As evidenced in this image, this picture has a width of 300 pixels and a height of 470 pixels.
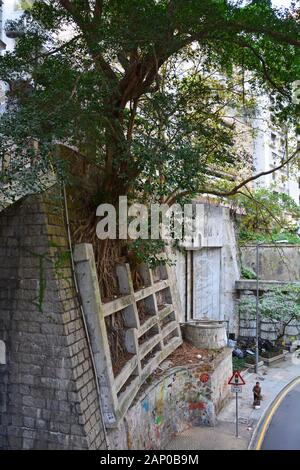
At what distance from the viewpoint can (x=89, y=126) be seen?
7.36 m

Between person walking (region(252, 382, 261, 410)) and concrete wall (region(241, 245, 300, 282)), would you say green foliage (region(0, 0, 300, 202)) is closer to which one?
person walking (region(252, 382, 261, 410))

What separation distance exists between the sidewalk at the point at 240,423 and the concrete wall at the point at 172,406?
1.01ft

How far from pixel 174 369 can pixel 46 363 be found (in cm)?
495

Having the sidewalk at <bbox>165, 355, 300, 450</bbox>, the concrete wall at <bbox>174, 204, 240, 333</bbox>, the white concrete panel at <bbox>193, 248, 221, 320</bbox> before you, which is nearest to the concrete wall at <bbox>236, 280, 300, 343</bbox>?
the concrete wall at <bbox>174, 204, 240, 333</bbox>

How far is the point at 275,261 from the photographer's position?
24.0m

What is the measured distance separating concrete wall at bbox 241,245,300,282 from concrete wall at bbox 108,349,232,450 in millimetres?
10498

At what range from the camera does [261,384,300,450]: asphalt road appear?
37.4ft

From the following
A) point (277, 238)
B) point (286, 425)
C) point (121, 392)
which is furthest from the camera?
point (277, 238)

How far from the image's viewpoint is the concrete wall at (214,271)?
1923 centimetres

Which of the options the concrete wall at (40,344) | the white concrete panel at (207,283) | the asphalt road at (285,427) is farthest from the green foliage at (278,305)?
the concrete wall at (40,344)

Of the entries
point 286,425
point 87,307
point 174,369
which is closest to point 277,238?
point 286,425

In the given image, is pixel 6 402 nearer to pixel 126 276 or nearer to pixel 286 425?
pixel 126 276

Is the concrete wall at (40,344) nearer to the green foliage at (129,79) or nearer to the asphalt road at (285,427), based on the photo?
the green foliage at (129,79)

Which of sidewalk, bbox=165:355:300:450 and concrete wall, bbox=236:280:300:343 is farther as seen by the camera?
concrete wall, bbox=236:280:300:343
